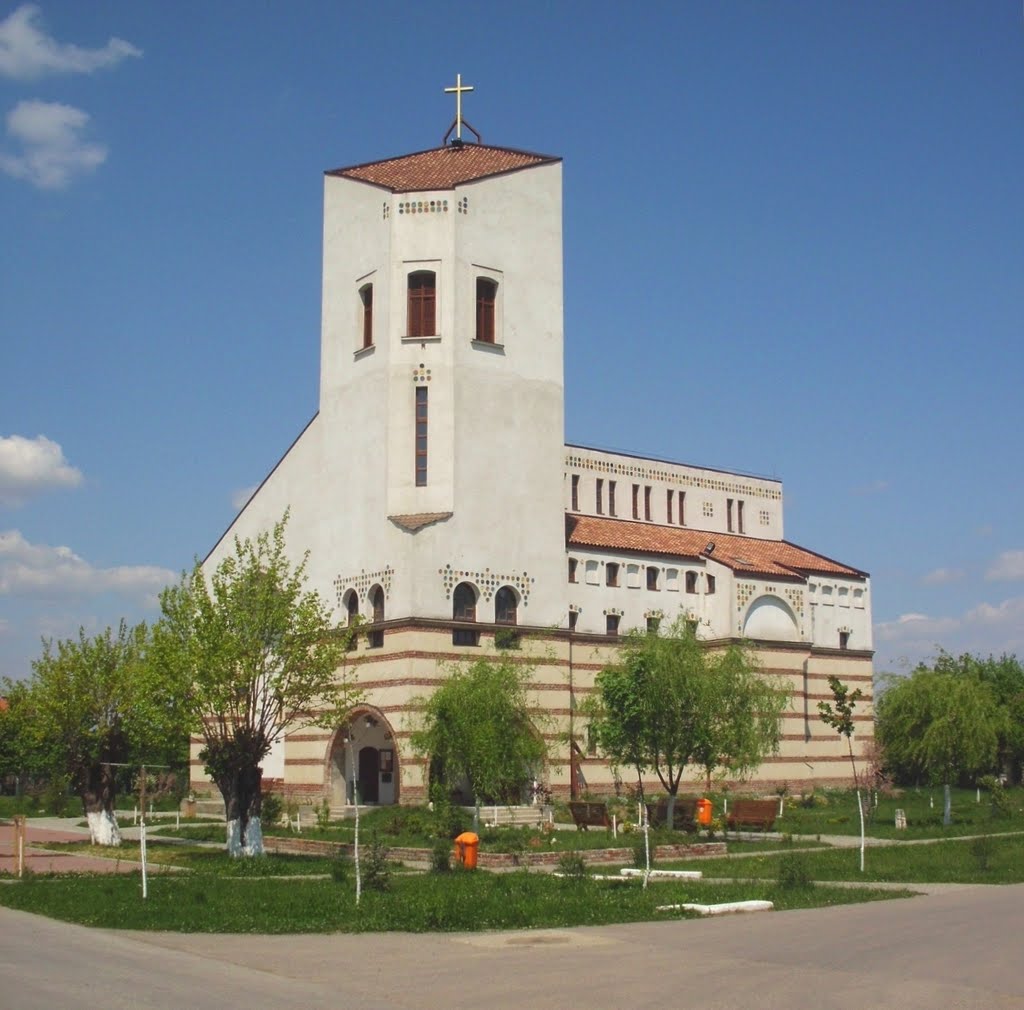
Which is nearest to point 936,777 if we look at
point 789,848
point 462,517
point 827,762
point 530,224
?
point 789,848

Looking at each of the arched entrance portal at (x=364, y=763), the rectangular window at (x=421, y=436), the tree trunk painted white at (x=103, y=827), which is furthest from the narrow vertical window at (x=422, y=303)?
the tree trunk painted white at (x=103, y=827)

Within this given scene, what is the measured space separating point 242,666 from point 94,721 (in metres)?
6.65

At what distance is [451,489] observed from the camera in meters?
45.8

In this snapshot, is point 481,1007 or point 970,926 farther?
A: point 970,926

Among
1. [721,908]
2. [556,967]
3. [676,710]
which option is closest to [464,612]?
[676,710]

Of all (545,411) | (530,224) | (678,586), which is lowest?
(678,586)

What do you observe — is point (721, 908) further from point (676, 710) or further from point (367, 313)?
point (367, 313)

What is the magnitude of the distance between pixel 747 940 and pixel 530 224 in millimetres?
35353

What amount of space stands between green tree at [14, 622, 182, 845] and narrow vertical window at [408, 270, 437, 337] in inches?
607

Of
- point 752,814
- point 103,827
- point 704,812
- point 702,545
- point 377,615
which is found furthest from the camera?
point 702,545

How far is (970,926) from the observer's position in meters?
19.3

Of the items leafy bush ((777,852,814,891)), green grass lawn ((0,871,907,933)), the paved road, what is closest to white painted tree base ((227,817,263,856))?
green grass lawn ((0,871,907,933))

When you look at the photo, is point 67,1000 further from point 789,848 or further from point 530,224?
point 530,224

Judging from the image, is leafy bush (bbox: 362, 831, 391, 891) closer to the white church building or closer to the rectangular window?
the white church building
